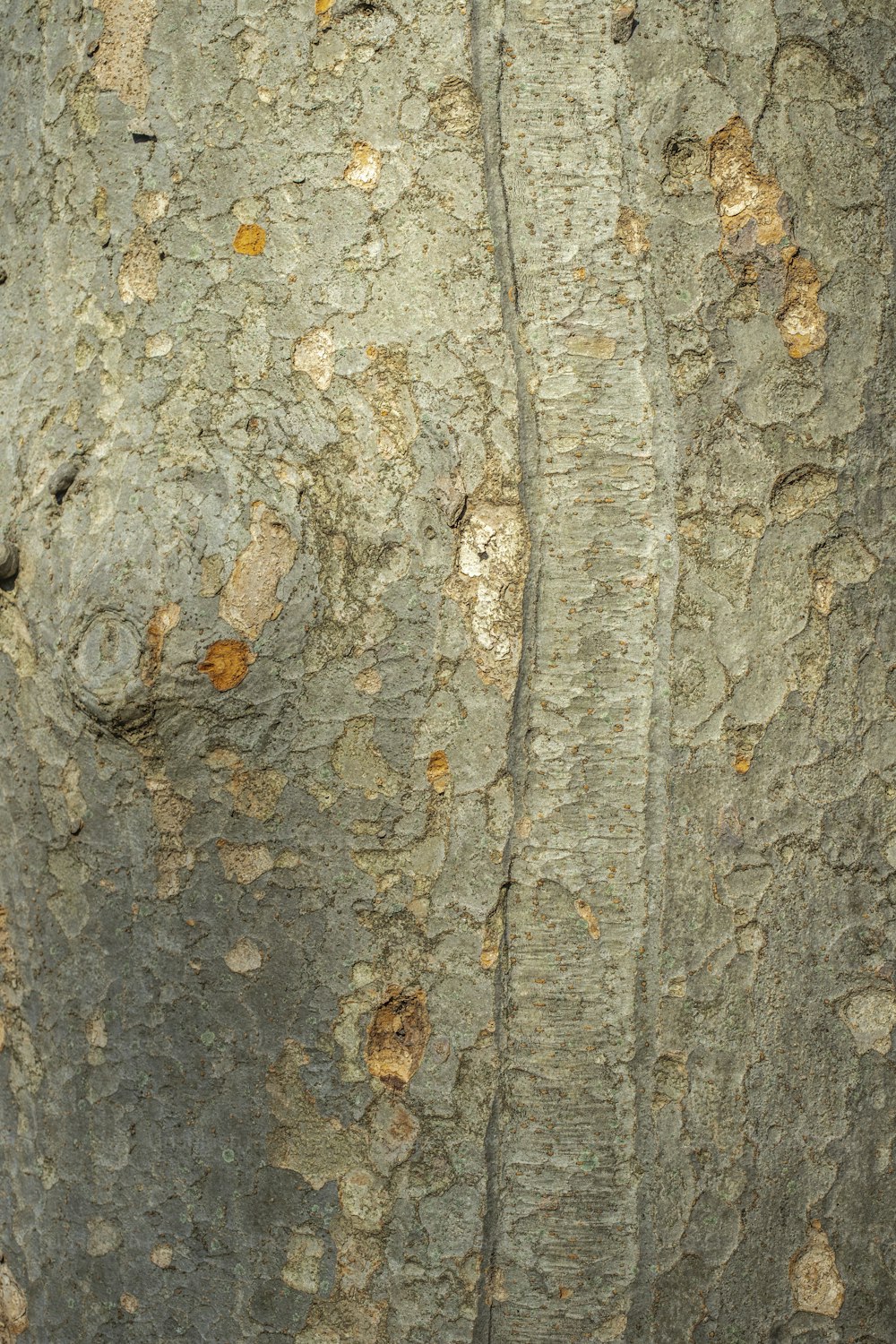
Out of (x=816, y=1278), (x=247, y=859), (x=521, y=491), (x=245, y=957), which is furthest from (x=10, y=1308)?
(x=521, y=491)

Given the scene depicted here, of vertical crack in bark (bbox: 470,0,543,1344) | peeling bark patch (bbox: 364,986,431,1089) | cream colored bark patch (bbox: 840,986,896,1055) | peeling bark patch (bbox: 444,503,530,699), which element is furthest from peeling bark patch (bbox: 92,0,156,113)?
cream colored bark patch (bbox: 840,986,896,1055)

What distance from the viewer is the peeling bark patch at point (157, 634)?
1.47 meters

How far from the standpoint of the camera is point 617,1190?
153cm

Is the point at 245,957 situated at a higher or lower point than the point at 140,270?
lower

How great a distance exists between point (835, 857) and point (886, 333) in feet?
2.30

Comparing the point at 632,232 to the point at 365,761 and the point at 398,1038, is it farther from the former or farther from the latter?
the point at 398,1038

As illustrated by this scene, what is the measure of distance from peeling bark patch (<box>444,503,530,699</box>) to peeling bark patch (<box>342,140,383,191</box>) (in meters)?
0.44

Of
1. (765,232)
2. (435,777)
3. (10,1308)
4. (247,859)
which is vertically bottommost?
(10,1308)

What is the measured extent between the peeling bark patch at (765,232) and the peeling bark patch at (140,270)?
0.75 m

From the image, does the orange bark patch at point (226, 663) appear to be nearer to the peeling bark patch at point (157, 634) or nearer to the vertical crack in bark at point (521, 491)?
the peeling bark patch at point (157, 634)

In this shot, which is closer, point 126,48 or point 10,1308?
point 126,48

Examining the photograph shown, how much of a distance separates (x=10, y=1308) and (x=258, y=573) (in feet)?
4.02

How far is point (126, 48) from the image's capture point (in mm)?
1558

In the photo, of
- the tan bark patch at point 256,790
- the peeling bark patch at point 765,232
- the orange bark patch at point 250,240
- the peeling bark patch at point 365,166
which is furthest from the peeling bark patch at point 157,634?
the peeling bark patch at point 765,232
